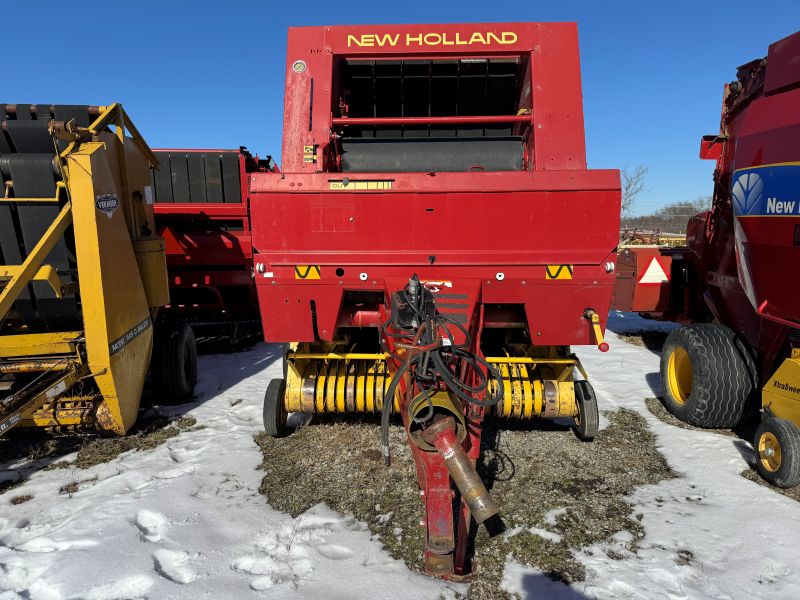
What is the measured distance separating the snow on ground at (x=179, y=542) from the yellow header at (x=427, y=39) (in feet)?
11.2

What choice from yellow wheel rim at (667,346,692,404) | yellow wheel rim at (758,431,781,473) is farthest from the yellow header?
yellow wheel rim at (758,431,781,473)

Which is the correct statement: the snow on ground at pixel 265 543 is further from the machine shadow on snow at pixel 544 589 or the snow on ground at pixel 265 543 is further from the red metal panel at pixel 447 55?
the red metal panel at pixel 447 55

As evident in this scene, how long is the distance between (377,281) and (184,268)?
4.52 m

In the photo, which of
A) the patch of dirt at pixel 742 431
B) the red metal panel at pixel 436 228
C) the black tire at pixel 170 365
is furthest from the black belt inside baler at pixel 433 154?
the patch of dirt at pixel 742 431

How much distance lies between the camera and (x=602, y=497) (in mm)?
2934

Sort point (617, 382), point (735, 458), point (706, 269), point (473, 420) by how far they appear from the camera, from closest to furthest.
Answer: point (473, 420) < point (735, 458) < point (706, 269) < point (617, 382)

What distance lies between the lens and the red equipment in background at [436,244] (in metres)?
2.54

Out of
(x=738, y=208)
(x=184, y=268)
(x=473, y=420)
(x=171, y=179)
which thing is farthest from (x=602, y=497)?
(x=171, y=179)

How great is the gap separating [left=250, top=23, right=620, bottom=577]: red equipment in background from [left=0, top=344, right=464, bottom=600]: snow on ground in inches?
18.8

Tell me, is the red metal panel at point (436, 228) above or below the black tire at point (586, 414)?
above

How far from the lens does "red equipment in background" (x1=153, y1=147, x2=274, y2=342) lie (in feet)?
21.6

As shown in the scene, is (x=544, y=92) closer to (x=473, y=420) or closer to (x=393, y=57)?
(x=393, y=57)

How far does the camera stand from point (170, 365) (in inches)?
181

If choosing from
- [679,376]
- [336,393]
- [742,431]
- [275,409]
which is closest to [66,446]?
[275,409]
